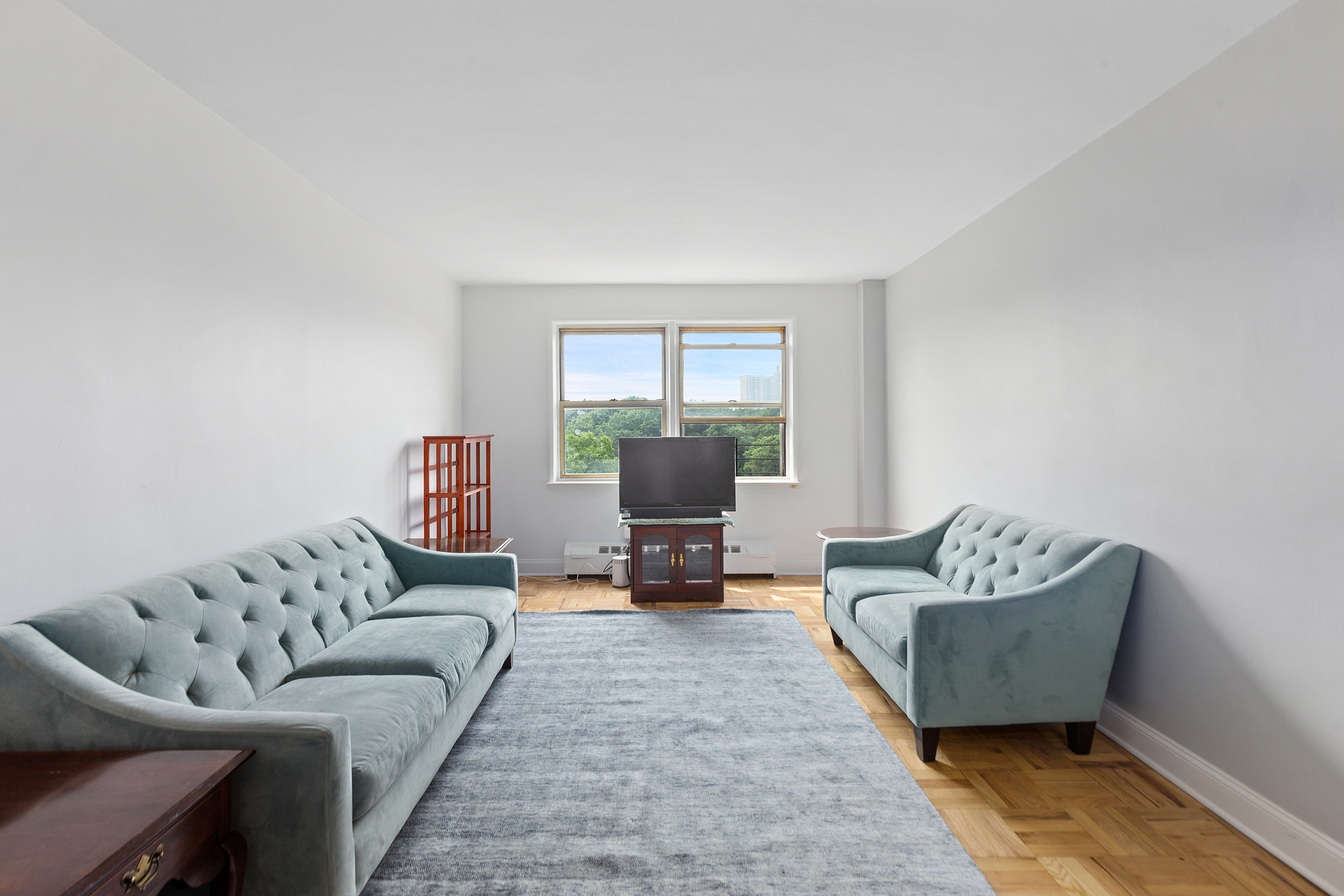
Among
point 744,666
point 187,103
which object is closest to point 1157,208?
point 744,666

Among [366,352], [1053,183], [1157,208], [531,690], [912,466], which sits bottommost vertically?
[531,690]

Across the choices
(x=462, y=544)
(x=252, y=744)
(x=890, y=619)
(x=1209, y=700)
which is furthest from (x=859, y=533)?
(x=252, y=744)

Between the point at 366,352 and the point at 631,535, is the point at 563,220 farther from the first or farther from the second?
the point at 631,535

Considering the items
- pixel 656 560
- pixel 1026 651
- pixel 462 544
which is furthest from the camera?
pixel 656 560

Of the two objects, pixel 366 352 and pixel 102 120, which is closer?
pixel 102 120

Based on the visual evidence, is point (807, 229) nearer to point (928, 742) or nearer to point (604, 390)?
point (604, 390)

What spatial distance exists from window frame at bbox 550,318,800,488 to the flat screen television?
612 mm

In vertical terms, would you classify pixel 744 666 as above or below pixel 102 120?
below

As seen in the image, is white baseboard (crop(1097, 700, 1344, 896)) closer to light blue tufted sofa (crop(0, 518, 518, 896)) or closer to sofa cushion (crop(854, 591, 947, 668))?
sofa cushion (crop(854, 591, 947, 668))

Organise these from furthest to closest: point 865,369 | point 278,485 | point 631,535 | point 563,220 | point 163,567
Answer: point 865,369
point 631,535
point 563,220
point 278,485
point 163,567

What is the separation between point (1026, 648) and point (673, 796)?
1.43 m

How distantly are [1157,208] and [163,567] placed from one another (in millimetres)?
3736

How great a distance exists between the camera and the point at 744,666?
11.7 ft

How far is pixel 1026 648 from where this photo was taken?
8.38ft
